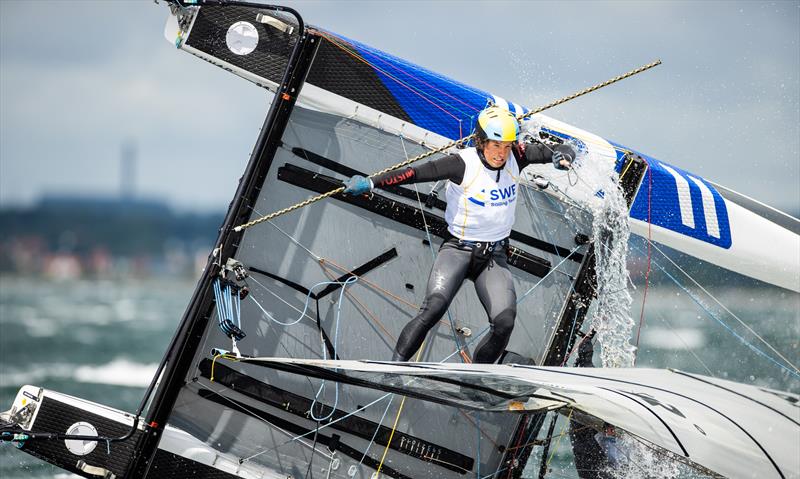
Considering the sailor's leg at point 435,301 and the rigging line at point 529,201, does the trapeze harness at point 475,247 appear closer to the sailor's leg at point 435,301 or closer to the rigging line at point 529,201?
the sailor's leg at point 435,301

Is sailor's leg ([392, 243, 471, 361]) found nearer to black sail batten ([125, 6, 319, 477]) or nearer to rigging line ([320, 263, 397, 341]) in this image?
rigging line ([320, 263, 397, 341])

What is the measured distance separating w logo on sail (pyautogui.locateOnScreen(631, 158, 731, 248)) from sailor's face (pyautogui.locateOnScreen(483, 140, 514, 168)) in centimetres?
121

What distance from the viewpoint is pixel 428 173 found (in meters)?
5.37

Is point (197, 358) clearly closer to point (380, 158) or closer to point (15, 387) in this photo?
point (380, 158)

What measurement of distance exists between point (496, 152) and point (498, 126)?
171 mm

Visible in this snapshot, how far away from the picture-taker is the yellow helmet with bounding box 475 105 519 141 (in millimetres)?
5301

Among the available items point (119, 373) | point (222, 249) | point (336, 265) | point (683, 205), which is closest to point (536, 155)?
point (683, 205)

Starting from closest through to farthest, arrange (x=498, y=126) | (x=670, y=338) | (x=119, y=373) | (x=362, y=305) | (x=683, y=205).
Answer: (x=498, y=126) → (x=362, y=305) → (x=683, y=205) → (x=119, y=373) → (x=670, y=338)

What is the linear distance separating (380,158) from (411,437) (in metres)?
1.81

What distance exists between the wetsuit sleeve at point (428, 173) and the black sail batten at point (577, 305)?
1.21 m

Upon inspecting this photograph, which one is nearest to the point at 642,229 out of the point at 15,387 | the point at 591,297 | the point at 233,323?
the point at 591,297

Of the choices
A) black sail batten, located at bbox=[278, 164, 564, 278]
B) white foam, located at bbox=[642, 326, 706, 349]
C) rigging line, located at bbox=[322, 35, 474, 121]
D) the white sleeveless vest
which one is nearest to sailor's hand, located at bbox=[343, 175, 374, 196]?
the white sleeveless vest

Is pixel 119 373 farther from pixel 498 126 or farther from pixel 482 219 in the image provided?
pixel 498 126

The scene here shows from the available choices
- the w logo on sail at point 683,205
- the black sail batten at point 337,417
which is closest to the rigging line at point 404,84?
the w logo on sail at point 683,205
